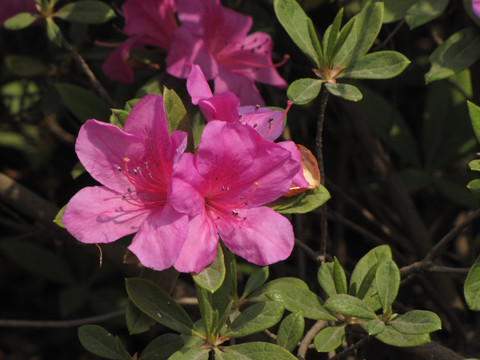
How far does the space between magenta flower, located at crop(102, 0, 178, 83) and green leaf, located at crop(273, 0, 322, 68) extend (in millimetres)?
371

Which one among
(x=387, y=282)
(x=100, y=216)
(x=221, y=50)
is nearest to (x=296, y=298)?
(x=387, y=282)

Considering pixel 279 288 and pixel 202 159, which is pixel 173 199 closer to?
pixel 202 159

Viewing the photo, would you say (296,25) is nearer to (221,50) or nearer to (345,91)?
(345,91)

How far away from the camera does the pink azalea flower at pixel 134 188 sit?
3.61 feet

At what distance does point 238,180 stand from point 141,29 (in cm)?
58

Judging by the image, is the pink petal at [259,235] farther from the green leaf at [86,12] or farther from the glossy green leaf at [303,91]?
the green leaf at [86,12]

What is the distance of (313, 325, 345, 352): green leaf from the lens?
118 cm

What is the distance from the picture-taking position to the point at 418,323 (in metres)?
1.12

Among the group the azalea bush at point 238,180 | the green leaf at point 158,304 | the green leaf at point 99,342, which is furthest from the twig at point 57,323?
the green leaf at point 158,304

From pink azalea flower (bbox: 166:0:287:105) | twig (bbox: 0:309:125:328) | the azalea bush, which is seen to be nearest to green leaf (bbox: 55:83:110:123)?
the azalea bush

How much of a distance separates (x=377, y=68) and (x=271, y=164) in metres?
0.30

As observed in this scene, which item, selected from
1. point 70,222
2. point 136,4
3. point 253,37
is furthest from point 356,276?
point 136,4

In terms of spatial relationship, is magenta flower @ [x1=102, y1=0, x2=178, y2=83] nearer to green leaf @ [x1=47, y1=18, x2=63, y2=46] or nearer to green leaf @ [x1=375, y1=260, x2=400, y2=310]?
green leaf @ [x1=47, y1=18, x2=63, y2=46]

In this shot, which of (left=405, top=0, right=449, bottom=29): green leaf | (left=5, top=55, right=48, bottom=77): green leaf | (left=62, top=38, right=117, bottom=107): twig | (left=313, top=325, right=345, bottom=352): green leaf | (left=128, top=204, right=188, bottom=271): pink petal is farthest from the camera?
(left=5, top=55, right=48, bottom=77): green leaf
